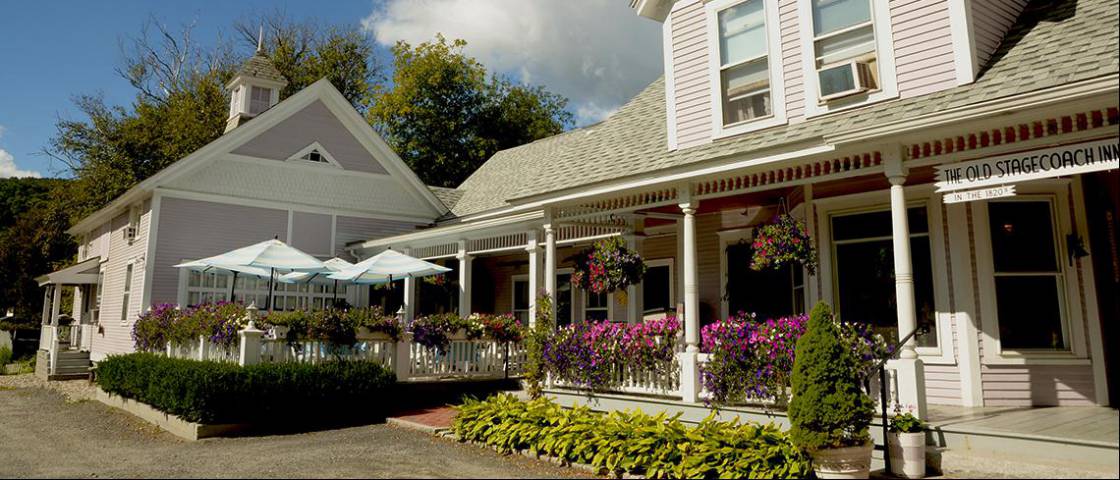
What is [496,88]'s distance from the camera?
39.2 metres

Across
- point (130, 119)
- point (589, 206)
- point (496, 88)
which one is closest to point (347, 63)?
point (496, 88)

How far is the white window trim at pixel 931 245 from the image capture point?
8.41 metres

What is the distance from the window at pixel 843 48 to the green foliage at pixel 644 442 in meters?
4.50

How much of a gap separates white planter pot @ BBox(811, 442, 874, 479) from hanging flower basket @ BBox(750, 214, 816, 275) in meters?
2.88

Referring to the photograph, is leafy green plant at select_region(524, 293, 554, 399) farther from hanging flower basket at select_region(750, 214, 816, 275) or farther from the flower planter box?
the flower planter box

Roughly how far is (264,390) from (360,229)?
385 inches

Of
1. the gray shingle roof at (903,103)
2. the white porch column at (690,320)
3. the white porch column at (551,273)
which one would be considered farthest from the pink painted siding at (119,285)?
the white porch column at (690,320)

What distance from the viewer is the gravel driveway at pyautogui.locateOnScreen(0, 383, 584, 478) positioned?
7.38 m

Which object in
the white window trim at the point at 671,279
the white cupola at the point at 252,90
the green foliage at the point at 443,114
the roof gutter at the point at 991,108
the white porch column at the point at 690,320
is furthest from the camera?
the green foliage at the point at 443,114

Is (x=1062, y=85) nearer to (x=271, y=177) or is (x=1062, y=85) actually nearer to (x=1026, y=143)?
(x=1026, y=143)

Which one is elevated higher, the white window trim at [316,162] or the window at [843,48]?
the white window trim at [316,162]

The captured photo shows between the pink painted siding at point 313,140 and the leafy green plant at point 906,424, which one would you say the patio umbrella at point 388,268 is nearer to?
the pink painted siding at point 313,140

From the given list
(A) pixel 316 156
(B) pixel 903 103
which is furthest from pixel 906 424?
(A) pixel 316 156

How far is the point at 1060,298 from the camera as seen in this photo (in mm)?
8086
